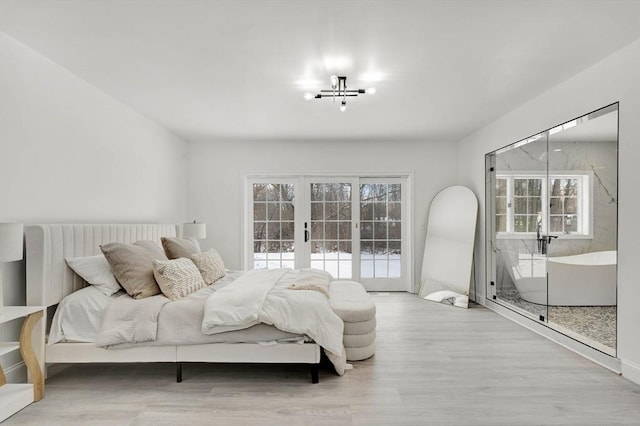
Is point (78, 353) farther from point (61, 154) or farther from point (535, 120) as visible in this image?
point (535, 120)

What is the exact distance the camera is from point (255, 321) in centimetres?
266

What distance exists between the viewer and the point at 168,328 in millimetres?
2676

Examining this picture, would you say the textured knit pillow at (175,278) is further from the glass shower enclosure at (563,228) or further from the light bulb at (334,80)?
the glass shower enclosure at (563,228)

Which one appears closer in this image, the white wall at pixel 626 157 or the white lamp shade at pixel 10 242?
the white lamp shade at pixel 10 242

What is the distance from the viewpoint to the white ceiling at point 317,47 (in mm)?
2213

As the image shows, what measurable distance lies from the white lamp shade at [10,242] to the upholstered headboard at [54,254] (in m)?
0.38

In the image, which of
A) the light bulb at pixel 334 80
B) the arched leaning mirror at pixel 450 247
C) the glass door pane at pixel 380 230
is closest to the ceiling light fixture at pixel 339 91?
the light bulb at pixel 334 80

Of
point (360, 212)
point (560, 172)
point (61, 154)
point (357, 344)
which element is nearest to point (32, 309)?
point (61, 154)

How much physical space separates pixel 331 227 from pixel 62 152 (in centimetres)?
378

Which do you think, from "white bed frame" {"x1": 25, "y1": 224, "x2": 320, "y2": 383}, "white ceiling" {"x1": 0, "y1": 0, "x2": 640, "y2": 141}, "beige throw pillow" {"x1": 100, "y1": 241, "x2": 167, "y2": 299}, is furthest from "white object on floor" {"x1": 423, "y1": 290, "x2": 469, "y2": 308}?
"beige throw pillow" {"x1": 100, "y1": 241, "x2": 167, "y2": 299}

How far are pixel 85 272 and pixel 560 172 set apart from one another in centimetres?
458

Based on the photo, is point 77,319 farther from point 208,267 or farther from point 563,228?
point 563,228

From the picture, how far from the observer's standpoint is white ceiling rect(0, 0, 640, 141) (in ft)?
7.26

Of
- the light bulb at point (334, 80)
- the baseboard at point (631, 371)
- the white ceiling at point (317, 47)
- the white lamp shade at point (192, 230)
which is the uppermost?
the white ceiling at point (317, 47)
